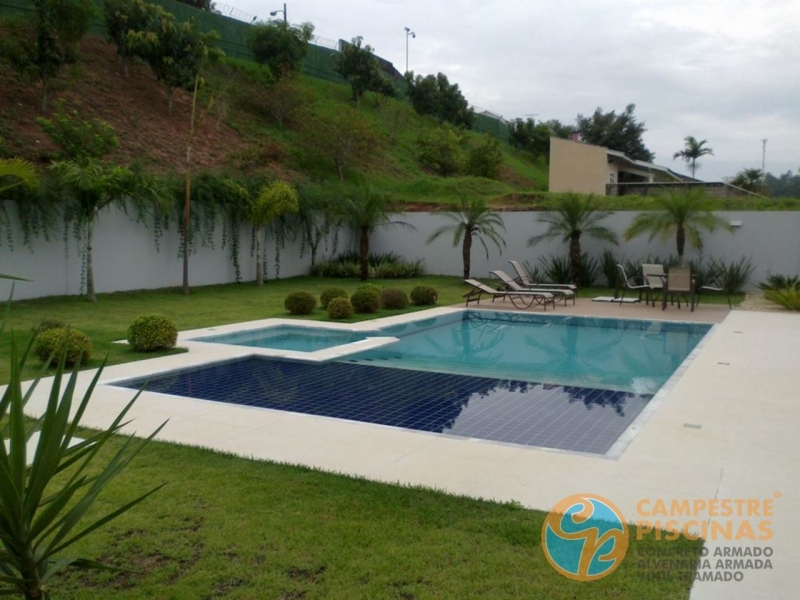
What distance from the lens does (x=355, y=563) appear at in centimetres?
345

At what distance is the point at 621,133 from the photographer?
55.4 meters

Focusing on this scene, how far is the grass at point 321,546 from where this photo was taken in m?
3.24

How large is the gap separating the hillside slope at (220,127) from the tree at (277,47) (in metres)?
0.91

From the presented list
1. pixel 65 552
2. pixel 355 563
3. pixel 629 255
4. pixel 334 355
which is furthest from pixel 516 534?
pixel 629 255

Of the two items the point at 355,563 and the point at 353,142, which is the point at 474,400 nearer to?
the point at 355,563

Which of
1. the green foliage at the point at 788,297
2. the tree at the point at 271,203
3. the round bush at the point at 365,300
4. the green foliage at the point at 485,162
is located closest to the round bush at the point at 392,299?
the round bush at the point at 365,300

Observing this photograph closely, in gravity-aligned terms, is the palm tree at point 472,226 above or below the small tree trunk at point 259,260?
above

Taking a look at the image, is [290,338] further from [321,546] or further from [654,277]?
[654,277]

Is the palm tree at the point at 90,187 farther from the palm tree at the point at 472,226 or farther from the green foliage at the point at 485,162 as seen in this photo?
the green foliage at the point at 485,162

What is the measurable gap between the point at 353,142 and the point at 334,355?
73.7 feet

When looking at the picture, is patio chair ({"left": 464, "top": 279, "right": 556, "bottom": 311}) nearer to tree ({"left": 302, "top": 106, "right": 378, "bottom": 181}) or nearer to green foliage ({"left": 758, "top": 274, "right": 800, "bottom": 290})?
green foliage ({"left": 758, "top": 274, "right": 800, "bottom": 290})

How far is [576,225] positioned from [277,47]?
20.9 m

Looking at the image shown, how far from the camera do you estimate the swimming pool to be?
22.0 ft

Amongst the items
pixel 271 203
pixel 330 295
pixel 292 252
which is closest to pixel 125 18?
pixel 292 252
